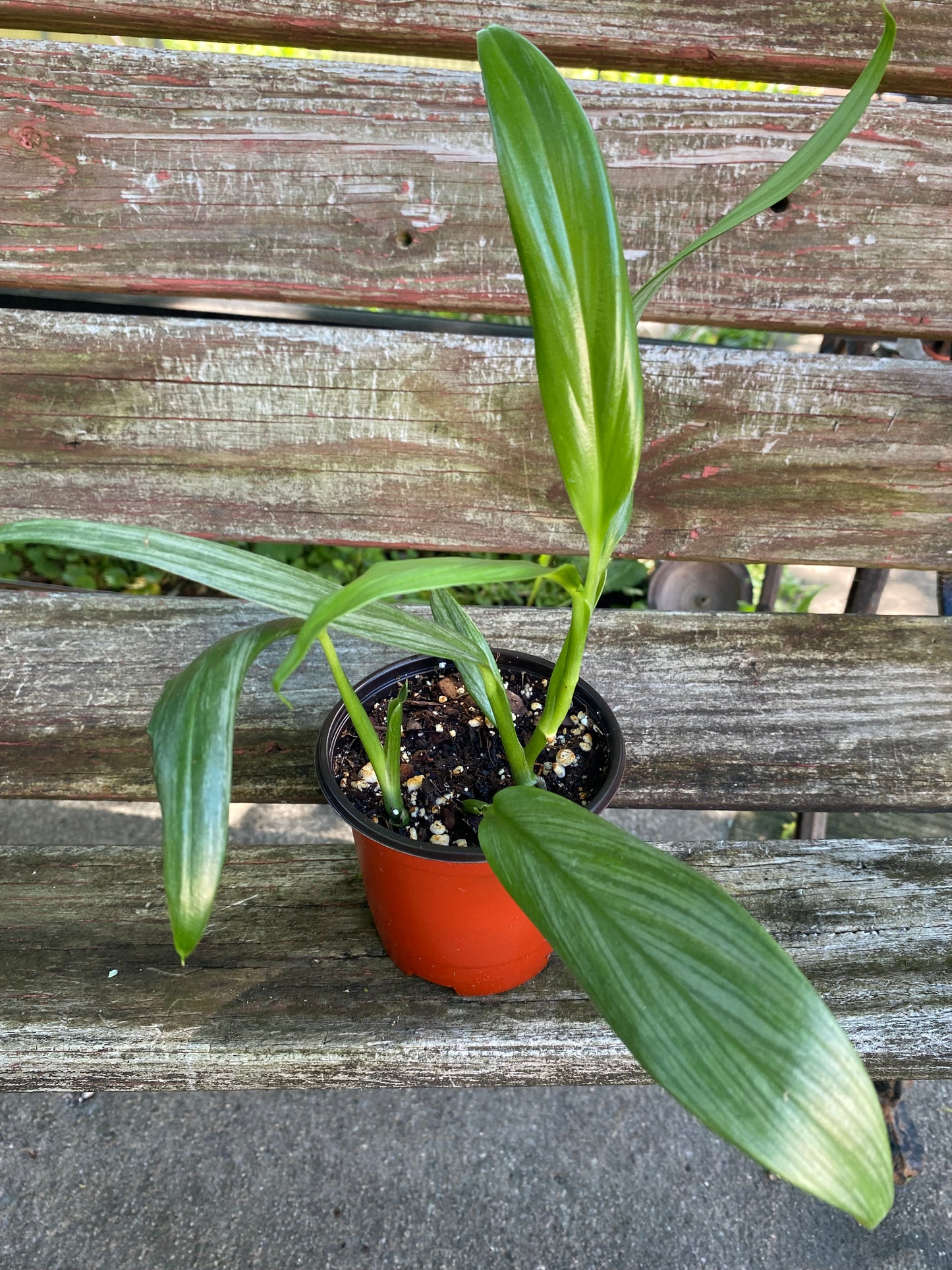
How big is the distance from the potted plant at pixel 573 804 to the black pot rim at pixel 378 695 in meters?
0.06

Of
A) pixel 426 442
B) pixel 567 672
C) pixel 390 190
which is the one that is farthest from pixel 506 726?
pixel 390 190

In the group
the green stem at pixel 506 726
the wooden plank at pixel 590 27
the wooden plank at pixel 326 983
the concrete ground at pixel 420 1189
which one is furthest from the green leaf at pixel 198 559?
the concrete ground at pixel 420 1189

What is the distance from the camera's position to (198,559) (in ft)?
1.45

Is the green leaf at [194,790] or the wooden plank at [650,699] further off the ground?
the green leaf at [194,790]

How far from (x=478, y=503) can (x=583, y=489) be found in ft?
1.65

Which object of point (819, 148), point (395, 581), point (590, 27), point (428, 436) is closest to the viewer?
point (395, 581)

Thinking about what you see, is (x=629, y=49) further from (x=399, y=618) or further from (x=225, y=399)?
(x=399, y=618)

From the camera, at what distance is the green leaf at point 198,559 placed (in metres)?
0.43

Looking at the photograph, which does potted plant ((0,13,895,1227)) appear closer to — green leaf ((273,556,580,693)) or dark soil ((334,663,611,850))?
green leaf ((273,556,580,693))

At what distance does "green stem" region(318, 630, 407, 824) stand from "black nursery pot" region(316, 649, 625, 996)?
26 millimetres

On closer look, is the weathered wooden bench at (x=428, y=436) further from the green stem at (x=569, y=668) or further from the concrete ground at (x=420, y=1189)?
the concrete ground at (x=420, y=1189)

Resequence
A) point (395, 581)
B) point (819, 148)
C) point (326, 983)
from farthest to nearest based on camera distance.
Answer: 1. point (326, 983)
2. point (819, 148)
3. point (395, 581)

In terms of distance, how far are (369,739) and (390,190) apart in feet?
1.78

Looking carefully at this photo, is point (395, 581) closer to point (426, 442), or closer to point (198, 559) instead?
point (198, 559)
